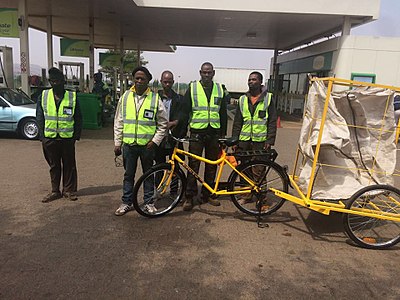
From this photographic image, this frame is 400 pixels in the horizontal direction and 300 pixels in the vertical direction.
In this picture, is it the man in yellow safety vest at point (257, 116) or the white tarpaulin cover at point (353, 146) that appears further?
the man in yellow safety vest at point (257, 116)

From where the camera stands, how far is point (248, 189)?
478cm

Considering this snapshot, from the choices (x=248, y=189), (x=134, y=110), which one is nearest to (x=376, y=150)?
(x=248, y=189)

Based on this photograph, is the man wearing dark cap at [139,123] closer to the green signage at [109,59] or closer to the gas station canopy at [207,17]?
the gas station canopy at [207,17]

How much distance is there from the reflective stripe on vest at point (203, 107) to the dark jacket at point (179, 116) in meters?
0.16

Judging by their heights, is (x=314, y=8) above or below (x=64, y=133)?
above

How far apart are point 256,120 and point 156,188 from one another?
1674mm

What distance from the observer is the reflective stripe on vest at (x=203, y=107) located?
4.94 metres

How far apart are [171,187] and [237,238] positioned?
49.9 inches

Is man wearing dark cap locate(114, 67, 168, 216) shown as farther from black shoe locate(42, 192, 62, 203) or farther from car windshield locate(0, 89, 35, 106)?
car windshield locate(0, 89, 35, 106)

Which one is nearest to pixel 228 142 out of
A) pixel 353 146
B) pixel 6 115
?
pixel 353 146

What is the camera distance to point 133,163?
468 centimetres

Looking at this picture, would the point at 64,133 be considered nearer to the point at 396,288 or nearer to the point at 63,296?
the point at 63,296

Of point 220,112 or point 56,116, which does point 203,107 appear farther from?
point 56,116

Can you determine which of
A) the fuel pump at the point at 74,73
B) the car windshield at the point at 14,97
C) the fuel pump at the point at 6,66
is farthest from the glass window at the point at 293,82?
the car windshield at the point at 14,97
